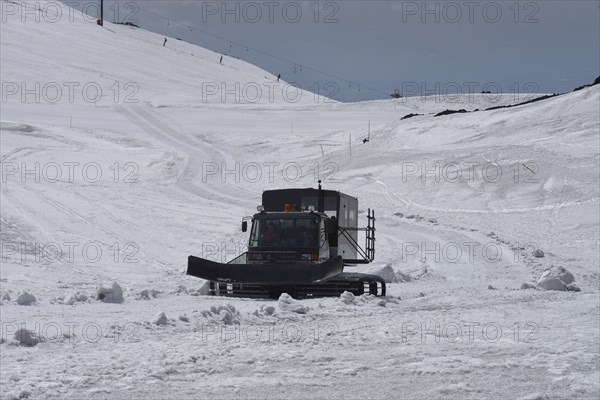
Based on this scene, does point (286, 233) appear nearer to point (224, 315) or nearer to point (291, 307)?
point (291, 307)

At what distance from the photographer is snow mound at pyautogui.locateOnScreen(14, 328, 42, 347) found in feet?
32.6

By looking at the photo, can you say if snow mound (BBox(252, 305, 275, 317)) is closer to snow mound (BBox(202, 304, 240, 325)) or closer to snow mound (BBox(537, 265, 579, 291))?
snow mound (BBox(202, 304, 240, 325))

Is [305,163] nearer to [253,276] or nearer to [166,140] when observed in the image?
[166,140]

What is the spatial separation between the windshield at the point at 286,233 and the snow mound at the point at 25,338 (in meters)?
8.03

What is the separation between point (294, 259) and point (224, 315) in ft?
17.5

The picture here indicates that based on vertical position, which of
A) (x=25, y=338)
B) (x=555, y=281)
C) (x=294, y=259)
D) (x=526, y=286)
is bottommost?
(x=25, y=338)

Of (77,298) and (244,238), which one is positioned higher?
(244,238)

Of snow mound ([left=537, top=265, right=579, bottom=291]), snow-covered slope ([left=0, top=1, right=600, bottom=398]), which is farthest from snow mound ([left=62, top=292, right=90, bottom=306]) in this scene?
snow mound ([left=537, top=265, right=579, bottom=291])

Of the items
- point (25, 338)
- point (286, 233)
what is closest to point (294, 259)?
point (286, 233)

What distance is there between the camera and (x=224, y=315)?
12023 mm

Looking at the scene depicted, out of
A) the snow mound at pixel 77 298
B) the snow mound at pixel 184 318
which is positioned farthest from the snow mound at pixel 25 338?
the snow mound at pixel 77 298

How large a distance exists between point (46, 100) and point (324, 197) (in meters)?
44.5

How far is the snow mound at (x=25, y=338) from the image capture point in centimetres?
993

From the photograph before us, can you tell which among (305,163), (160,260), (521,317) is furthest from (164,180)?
(521,317)
